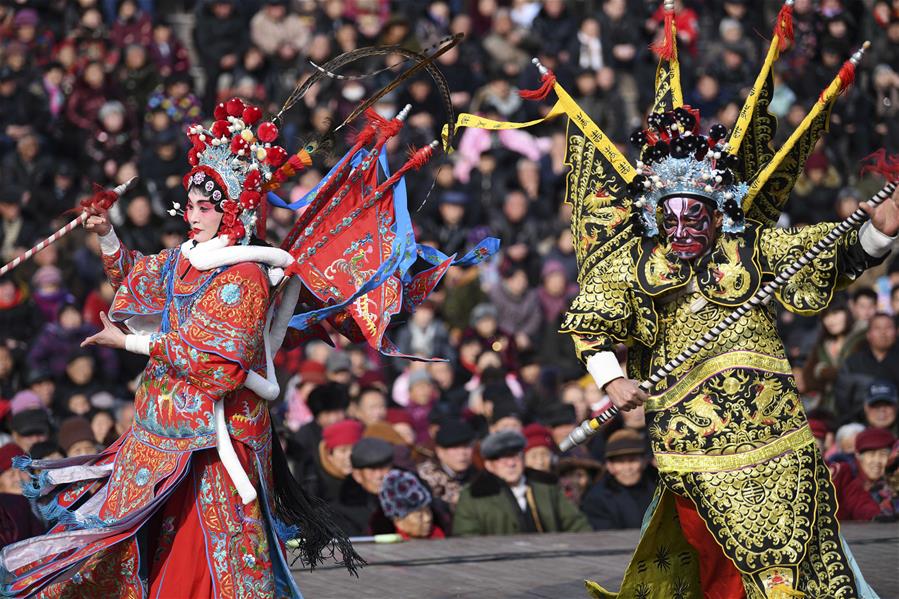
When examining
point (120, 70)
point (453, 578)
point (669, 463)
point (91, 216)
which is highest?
point (120, 70)

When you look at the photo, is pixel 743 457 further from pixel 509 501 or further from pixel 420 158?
pixel 509 501

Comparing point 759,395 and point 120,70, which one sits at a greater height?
point 120,70

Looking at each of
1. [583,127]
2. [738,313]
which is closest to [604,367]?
[738,313]

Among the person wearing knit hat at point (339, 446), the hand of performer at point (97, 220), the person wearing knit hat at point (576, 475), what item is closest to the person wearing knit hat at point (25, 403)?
the person wearing knit hat at point (339, 446)

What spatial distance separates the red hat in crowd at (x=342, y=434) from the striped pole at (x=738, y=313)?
13.0 ft

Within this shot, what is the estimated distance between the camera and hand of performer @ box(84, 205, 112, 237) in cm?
722

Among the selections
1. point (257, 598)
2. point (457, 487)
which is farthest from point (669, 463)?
point (457, 487)

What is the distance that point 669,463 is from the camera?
7.20 m

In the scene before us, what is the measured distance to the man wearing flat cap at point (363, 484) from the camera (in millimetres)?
10672

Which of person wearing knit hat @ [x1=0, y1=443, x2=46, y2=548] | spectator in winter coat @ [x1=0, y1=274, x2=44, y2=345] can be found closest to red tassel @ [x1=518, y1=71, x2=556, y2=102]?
person wearing knit hat @ [x1=0, y1=443, x2=46, y2=548]

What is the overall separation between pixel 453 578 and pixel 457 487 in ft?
6.37

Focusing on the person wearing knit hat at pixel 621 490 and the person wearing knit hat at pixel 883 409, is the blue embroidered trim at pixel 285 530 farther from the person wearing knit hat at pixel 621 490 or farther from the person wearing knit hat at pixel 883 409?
the person wearing knit hat at pixel 883 409

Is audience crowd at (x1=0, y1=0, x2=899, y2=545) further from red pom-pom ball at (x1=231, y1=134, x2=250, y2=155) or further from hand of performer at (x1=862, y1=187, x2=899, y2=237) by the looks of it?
hand of performer at (x1=862, y1=187, x2=899, y2=237)

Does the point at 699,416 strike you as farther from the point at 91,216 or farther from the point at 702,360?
the point at 91,216
